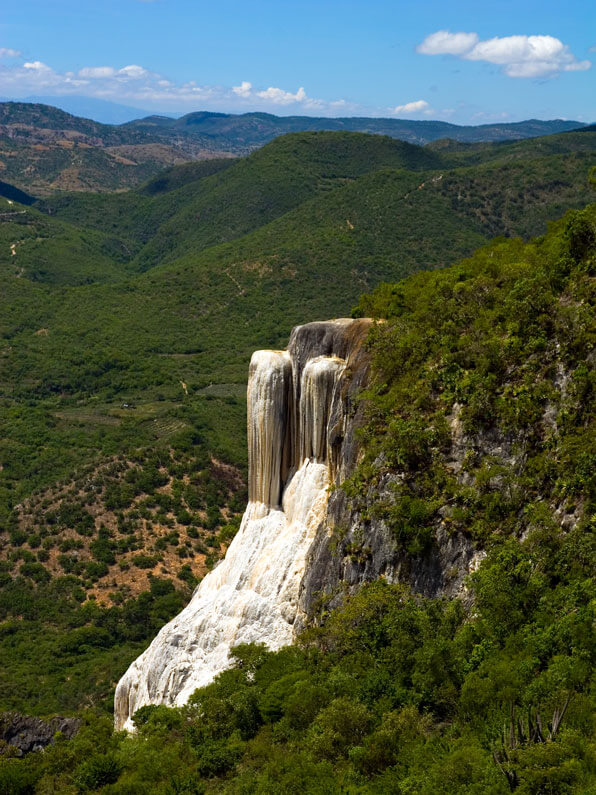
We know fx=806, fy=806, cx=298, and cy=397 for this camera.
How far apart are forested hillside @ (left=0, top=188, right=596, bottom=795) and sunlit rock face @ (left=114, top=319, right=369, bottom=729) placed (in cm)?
141

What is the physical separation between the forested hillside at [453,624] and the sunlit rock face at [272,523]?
1.41 metres

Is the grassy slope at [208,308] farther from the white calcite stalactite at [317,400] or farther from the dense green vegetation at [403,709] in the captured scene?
the dense green vegetation at [403,709]

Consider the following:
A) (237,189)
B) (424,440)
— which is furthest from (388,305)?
(237,189)

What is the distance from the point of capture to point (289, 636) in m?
21.8

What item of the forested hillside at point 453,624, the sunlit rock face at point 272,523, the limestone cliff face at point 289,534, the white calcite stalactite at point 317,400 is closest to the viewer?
the forested hillside at point 453,624

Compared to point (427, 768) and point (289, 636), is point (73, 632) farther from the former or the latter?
point (427, 768)

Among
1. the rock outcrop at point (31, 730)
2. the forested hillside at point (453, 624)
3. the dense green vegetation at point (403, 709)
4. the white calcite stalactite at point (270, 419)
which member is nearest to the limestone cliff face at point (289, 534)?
the white calcite stalactite at point (270, 419)

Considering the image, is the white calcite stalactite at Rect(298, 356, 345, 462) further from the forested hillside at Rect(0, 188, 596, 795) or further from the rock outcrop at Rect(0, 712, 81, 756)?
the rock outcrop at Rect(0, 712, 81, 756)

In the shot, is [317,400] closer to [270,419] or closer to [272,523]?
[270,419]

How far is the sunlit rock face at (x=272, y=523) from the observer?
74.2 ft

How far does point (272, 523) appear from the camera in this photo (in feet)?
80.5

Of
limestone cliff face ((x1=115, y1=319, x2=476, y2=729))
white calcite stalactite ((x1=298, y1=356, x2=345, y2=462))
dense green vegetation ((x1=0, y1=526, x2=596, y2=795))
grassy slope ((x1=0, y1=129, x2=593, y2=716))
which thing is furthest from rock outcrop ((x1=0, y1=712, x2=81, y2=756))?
grassy slope ((x1=0, y1=129, x2=593, y2=716))

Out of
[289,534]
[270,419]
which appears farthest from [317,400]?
[289,534]

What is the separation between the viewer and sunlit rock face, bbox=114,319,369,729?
22.6 meters
